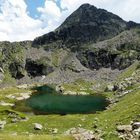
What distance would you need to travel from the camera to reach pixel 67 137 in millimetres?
46719

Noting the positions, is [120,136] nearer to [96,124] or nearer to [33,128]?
[96,124]

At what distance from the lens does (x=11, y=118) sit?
3760 inches

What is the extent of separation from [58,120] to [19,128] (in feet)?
36.7

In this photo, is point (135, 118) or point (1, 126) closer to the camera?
point (135, 118)

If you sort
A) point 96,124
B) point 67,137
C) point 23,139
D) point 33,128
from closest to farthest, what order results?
1. point 23,139
2. point 67,137
3. point 96,124
4. point 33,128

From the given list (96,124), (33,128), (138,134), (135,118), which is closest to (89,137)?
(138,134)


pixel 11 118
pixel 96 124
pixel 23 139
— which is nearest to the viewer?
pixel 23 139

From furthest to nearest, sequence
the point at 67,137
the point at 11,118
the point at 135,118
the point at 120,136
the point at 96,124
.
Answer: the point at 11,118 → the point at 96,124 → the point at 135,118 → the point at 120,136 → the point at 67,137

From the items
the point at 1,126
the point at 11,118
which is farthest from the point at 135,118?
the point at 11,118

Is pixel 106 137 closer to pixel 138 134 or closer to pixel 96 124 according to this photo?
pixel 138 134

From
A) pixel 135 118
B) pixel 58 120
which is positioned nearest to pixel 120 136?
pixel 135 118

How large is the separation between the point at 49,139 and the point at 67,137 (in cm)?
263

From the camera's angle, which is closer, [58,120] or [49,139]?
[49,139]

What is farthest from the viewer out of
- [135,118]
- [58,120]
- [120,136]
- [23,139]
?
[58,120]
